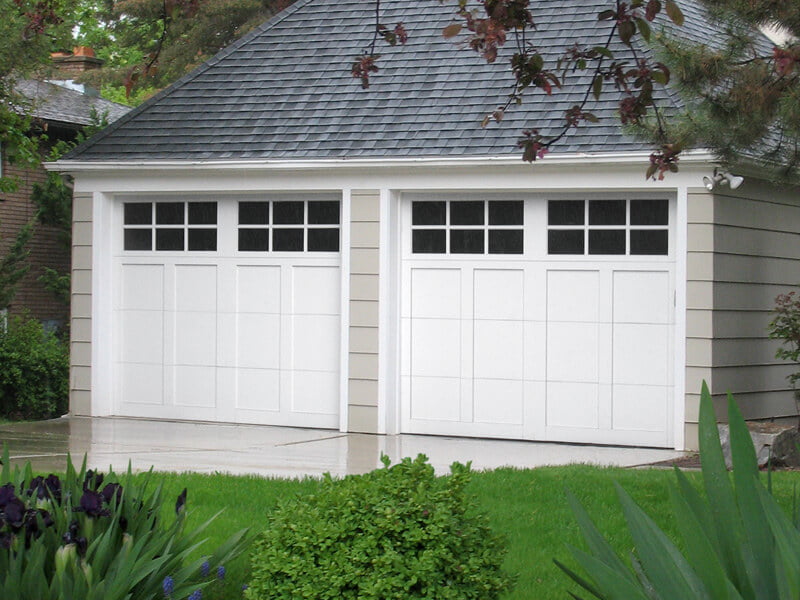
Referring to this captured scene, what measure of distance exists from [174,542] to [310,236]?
28.7ft

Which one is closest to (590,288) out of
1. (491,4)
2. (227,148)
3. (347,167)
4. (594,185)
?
(594,185)

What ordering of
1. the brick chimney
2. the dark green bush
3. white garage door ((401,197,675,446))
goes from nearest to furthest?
white garage door ((401,197,675,446))
the dark green bush
the brick chimney

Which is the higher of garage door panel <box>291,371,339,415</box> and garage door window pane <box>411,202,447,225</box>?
garage door window pane <box>411,202,447,225</box>

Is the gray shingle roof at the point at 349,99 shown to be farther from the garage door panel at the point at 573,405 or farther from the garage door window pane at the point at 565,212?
the garage door panel at the point at 573,405

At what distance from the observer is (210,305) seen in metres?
14.5

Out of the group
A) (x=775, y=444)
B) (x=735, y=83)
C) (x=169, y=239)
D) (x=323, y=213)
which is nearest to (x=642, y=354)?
(x=775, y=444)

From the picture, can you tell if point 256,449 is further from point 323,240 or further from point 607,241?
point 607,241

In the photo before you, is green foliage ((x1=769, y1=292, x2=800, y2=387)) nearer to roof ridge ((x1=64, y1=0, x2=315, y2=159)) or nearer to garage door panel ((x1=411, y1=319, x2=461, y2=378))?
garage door panel ((x1=411, y1=319, x2=461, y2=378))

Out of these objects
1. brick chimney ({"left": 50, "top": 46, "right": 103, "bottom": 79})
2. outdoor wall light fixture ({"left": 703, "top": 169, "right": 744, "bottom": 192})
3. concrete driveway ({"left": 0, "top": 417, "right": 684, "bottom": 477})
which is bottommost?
concrete driveway ({"left": 0, "top": 417, "right": 684, "bottom": 477})

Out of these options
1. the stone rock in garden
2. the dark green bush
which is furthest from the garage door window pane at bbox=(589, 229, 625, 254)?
the dark green bush

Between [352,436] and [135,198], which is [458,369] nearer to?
[352,436]

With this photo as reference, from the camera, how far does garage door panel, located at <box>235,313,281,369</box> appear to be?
46.4 feet

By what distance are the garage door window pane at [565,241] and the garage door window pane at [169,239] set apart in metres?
4.24

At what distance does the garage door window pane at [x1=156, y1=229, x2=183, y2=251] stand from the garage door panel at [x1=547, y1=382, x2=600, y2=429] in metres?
4.51
